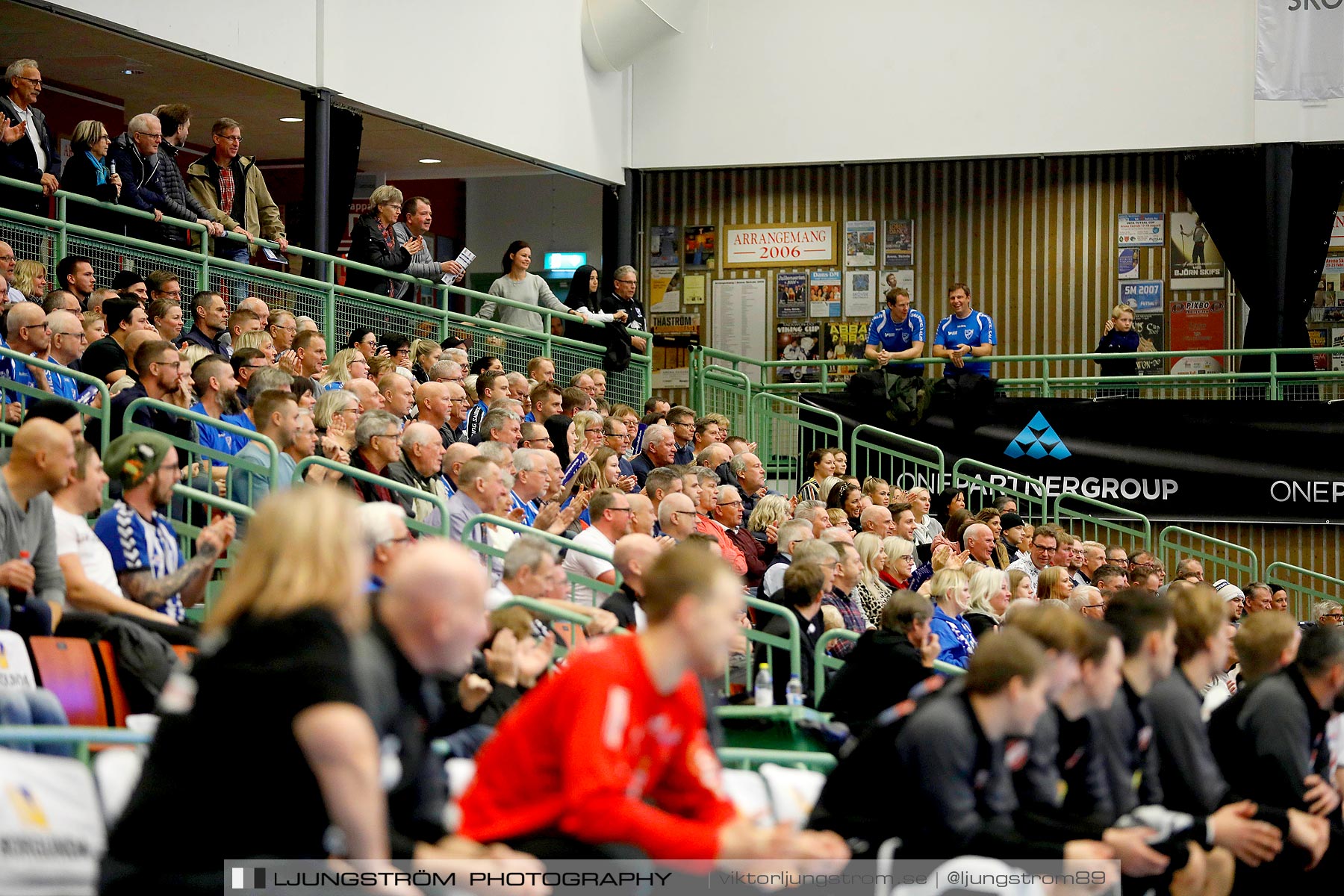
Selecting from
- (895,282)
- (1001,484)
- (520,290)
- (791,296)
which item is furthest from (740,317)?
(520,290)

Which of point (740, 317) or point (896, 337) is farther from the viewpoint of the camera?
point (740, 317)

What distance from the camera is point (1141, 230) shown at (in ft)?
54.4

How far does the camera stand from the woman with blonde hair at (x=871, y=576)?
29.8 feet

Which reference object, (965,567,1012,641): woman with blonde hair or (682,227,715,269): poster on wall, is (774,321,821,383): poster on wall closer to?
(682,227,715,269): poster on wall

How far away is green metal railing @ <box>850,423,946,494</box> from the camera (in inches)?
549

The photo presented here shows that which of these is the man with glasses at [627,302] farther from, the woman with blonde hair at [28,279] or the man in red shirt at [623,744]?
the man in red shirt at [623,744]

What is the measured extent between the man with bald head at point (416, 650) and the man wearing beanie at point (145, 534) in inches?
122

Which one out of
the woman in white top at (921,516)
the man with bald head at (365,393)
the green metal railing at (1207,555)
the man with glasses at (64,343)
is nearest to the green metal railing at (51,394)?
the man with glasses at (64,343)

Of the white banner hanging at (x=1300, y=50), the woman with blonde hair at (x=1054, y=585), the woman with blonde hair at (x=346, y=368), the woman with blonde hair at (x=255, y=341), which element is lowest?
the woman with blonde hair at (x=1054, y=585)

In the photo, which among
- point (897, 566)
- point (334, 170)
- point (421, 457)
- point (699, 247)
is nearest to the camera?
point (421, 457)

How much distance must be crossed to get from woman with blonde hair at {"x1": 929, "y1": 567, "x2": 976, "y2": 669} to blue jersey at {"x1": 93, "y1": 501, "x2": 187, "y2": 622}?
3.65 metres

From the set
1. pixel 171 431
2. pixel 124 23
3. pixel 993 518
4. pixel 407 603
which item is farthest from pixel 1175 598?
pixel 124 23

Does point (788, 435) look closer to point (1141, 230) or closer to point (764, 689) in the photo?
point (1141, 230)

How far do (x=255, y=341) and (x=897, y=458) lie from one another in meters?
7.31
